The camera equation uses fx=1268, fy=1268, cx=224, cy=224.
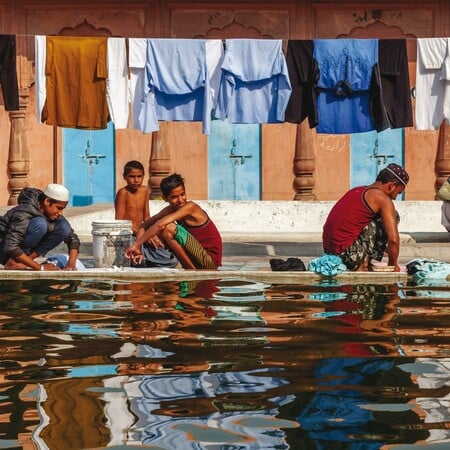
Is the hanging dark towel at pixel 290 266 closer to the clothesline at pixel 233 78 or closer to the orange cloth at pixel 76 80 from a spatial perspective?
the clothesline at pixel 233 78

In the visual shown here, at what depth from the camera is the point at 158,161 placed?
17.2m

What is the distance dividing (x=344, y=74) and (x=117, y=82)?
2.34 meters

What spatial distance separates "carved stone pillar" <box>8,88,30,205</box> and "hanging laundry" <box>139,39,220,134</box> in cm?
453

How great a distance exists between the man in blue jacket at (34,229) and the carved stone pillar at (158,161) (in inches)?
311

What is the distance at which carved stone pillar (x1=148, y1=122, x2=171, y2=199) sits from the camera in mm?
17219

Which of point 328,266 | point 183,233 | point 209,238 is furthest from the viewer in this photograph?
point 209,238

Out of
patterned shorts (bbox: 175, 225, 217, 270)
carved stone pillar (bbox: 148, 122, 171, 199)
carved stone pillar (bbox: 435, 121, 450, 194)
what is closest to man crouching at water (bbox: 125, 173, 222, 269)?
patterned shorts (bbox: 175, 225, 217, 270)

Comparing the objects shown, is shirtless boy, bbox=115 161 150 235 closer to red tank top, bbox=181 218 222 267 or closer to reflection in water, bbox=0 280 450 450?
red tank top, bbox=181 218 222 267

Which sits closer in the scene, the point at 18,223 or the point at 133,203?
the point at 18,223

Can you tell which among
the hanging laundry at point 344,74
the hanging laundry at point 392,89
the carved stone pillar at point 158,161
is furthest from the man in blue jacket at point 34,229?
the carved stone pillar at point 158,161

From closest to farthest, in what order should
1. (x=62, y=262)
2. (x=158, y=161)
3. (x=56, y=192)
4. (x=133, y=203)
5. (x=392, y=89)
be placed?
(x=56, y=192) < (x=62, y=262) < (x=133, y=203) < (x=392, y=89) < (x=158, y=161)

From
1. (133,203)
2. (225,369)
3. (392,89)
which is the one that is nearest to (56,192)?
(133,203)

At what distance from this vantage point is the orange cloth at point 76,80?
13039 millimetres

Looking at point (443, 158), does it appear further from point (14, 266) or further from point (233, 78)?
point (14, 266)
